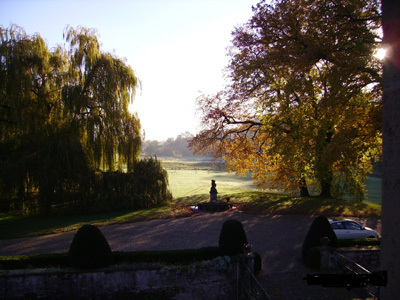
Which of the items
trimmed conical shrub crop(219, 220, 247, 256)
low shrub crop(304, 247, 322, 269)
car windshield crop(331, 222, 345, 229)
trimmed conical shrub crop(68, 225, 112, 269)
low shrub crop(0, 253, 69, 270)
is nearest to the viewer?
trimmed conical shrub crop(68, 225, 112, 269)

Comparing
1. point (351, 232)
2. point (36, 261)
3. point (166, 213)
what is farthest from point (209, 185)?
point (36, 261)

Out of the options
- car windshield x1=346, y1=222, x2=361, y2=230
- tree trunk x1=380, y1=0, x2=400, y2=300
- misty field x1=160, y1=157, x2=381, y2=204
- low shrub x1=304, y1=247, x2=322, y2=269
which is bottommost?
misty field x1=160, y1=157, x2=381, y2=204

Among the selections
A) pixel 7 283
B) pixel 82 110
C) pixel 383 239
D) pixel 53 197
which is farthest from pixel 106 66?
pixel 383 239

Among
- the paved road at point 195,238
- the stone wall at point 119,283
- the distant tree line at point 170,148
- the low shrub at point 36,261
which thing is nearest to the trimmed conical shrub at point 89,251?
the stone wall at point 119,283

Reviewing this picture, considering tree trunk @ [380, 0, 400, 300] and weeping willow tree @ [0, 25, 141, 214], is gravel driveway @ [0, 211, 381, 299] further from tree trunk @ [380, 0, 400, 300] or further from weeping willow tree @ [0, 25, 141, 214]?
tree trunk @ [380, 0, 400, 300]

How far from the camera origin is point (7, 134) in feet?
70.2

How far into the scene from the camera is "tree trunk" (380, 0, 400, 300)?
2.58 metres

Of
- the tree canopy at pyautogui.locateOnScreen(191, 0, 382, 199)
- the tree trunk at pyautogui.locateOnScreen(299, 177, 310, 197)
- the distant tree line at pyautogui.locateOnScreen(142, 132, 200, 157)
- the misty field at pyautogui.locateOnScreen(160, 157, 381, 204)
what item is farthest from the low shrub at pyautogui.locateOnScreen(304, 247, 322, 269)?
the distant tree line at pyautogui.locateOnScreen(142, 132, 200, 157)

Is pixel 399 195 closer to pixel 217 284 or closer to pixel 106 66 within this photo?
pixel 217 284

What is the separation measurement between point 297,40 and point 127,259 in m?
14.7

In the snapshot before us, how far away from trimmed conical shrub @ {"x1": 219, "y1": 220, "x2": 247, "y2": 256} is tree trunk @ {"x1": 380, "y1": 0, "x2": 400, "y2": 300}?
812 cm

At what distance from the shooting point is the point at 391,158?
270cm

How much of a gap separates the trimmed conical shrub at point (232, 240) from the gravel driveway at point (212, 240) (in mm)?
1324

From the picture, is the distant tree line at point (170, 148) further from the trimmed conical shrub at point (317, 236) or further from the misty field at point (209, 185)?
the trimmed conical shrub at point (317, 236)
